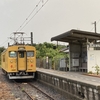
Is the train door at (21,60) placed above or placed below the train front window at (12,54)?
below

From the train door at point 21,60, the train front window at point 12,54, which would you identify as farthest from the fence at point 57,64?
the train front window at point 12,54

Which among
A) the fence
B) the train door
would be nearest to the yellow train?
the train door

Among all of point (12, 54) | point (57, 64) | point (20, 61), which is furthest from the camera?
point (57, 64)

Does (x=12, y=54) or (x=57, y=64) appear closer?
(x=12, y=54)

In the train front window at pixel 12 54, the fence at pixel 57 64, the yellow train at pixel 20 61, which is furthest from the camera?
the fence at pixel 57 64

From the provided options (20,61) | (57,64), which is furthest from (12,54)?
(57,64)

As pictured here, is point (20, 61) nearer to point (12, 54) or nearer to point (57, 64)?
point (12, 54)

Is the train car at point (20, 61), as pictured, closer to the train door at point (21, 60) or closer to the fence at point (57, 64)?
the train door at point (21, 60)

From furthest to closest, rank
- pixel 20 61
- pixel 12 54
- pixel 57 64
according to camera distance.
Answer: pixel 57 64, pixel 20 61, pixel 12 54

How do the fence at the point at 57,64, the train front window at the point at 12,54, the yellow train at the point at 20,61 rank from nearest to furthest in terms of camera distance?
1. the yellow train at the point at 20,61
2. the train front window at the point at 12,54
3. the fence at the point at 57,64

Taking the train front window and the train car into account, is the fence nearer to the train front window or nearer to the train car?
the train car

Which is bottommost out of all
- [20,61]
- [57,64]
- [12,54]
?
[57,64]

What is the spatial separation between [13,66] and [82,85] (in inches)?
416

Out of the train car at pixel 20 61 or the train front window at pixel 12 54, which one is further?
the train front window at pixel 12 54
